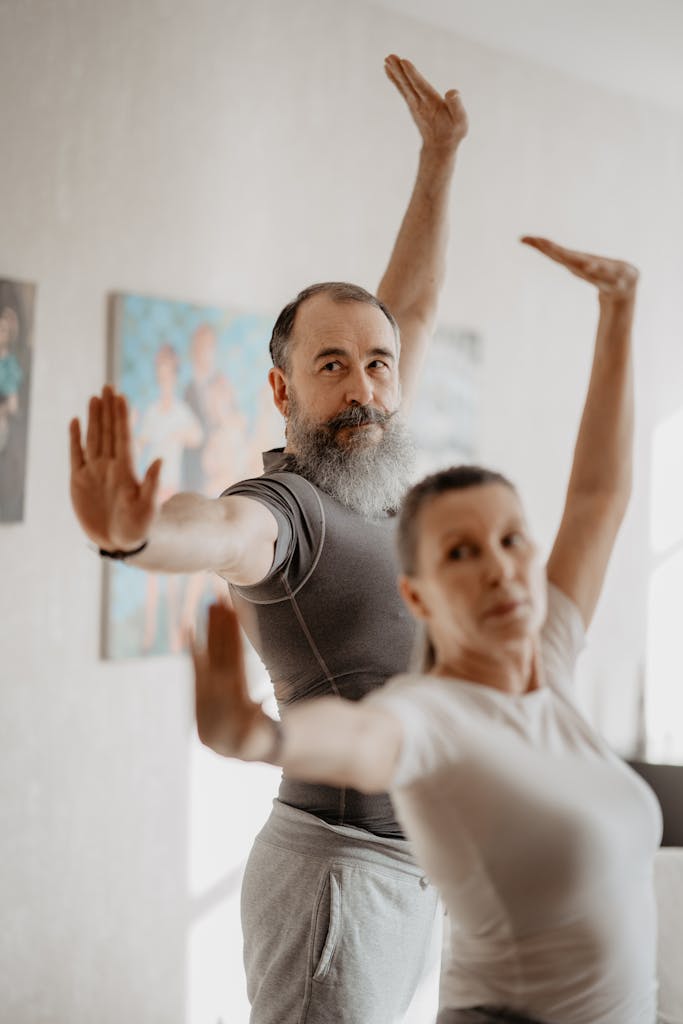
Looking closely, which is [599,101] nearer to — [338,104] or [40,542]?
[338,104]

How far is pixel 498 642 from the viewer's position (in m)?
0.94

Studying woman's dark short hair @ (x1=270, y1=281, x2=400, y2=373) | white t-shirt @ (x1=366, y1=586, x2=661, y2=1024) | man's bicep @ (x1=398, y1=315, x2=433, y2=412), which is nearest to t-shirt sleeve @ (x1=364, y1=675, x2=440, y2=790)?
white t-shirt @ (x1=366, y1=586, x2=661, y2=1024)

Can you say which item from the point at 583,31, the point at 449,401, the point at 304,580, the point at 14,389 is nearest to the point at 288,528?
the point at 304,580

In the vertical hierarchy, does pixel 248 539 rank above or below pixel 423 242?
below

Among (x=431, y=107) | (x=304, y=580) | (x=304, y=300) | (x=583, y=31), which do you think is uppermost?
(x=583, y=31)

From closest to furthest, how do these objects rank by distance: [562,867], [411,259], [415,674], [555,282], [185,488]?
[562,867], [415,674], [411,259], [185,488], [555,282]

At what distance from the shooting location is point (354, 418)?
59.8 inches

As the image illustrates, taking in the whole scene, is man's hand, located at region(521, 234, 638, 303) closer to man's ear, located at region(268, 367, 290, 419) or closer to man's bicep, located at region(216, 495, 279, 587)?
man's bicep, located at region(216, 495, 279, 587)

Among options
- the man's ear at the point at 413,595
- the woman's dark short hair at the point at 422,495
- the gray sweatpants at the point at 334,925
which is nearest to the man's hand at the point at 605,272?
the woman's dark short hair at the point at 422,495

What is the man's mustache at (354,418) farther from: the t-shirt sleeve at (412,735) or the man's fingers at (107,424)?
the t-shirt sleeve at (412,735)

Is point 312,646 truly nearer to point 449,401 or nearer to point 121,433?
point 121,433

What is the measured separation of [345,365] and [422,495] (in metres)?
0.55

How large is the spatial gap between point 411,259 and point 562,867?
131 cm

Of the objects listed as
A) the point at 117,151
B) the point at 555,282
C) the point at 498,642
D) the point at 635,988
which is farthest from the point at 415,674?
the point at 555,282
